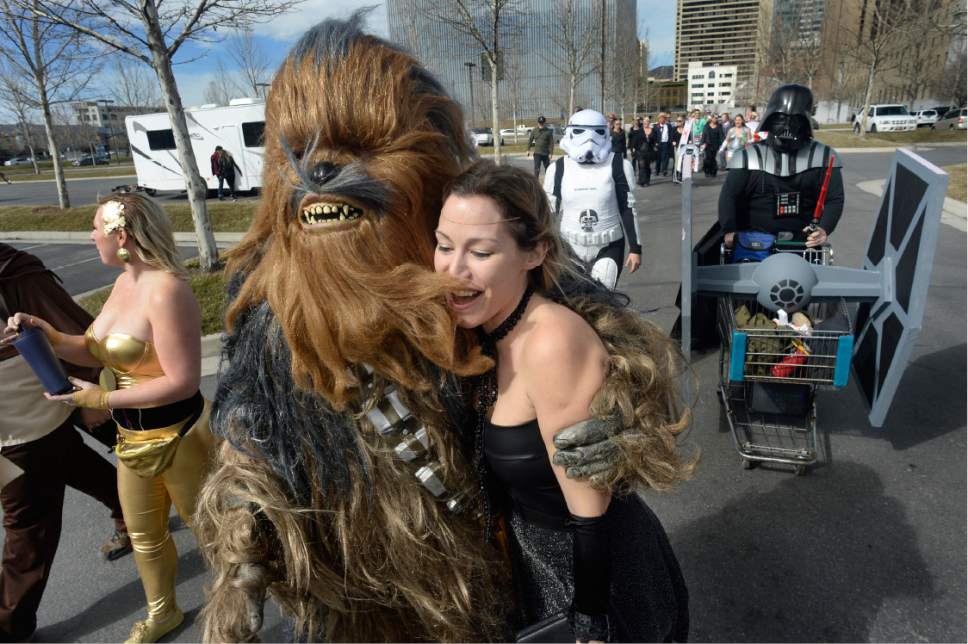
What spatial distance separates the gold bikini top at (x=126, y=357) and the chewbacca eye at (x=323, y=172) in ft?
4.87

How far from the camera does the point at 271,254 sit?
3.71 ft

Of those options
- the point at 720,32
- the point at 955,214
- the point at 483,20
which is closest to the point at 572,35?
the point at 483,20

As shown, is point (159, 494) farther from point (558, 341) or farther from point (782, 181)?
point (782, 181)

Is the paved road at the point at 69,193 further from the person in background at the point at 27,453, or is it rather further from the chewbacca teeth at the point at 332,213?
the chewbacca teeth at the point at 332,213

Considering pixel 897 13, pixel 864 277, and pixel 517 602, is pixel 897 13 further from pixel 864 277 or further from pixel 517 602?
pixel 517 602

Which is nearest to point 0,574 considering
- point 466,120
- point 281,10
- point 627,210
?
point 466,120

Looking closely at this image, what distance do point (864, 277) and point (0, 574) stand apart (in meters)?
4.56

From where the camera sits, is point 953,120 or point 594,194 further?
point 953,120

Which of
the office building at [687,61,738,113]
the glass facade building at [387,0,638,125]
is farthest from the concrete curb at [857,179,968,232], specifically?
the office building at [687,61,738,113]

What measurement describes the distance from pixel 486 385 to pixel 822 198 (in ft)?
12.0

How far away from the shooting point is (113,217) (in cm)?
215

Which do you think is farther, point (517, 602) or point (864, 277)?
point (864, 277)

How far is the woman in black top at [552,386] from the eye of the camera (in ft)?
3.64

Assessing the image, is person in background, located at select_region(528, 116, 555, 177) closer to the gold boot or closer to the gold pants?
the gold pants
